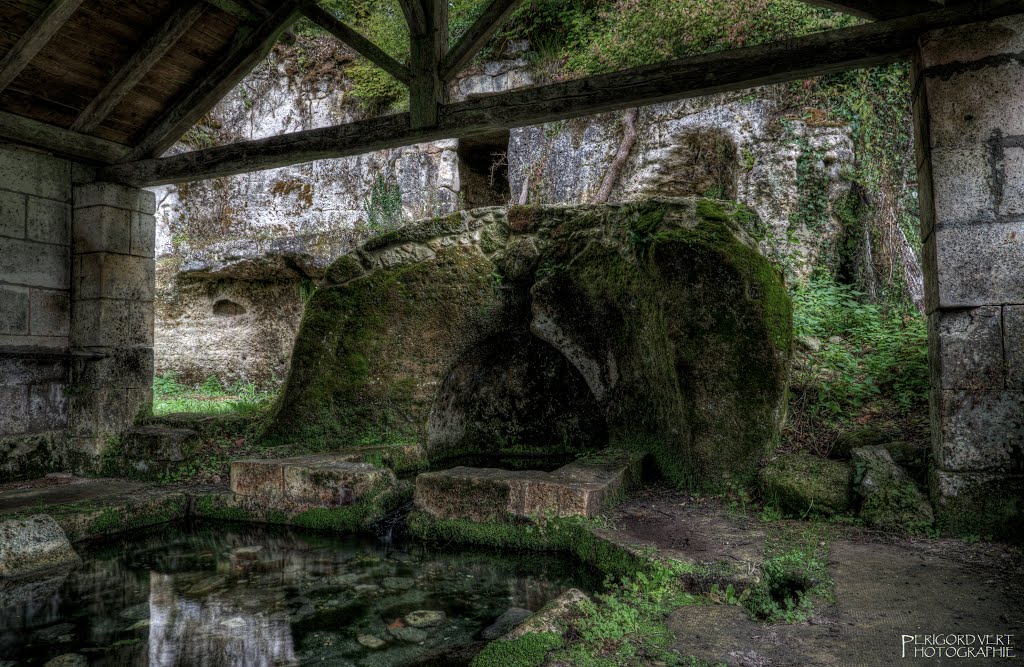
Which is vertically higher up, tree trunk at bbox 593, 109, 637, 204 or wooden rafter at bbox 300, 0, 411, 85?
tree trunk at bbox 593, 109, 637, 204

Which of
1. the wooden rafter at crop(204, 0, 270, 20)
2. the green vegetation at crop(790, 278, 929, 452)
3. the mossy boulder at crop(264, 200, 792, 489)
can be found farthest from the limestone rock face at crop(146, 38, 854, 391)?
the wooden rafter at crop(204, 0, 270, 20)

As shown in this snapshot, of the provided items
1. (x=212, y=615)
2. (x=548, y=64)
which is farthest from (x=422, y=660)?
(x=548, y=64)

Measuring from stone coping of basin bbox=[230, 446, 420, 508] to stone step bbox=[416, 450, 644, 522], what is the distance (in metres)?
0.48

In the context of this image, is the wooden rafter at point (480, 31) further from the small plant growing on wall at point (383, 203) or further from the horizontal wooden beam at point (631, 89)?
the small plant growing on wall at point (383, 203)

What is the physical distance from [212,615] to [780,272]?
4.05m

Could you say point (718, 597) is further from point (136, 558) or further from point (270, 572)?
point (136, 558)

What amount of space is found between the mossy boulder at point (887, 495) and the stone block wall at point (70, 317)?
5.92 m

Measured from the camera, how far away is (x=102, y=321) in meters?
5.58

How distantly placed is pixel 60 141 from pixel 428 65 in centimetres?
338

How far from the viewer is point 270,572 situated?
3631 mm

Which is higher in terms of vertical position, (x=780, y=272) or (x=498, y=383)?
(x=780, y=272)

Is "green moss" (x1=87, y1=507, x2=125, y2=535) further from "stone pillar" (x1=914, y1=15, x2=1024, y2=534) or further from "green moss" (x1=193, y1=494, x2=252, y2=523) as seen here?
"stone pillar" (x1=914, y1=15, x2=1024, y2=534)

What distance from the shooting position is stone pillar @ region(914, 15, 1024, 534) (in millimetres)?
→ 3166

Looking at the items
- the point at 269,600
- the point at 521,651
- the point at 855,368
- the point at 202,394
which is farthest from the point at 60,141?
the point at 855,368
